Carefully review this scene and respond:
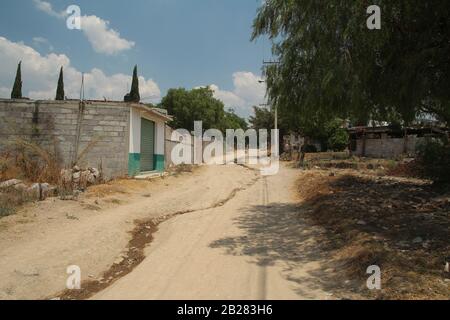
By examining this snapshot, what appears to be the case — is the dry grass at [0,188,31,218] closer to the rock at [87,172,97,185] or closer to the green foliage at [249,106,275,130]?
the rock at [87,172,97,185]

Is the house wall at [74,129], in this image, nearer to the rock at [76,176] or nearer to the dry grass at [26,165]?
the dry grass at [26,165]

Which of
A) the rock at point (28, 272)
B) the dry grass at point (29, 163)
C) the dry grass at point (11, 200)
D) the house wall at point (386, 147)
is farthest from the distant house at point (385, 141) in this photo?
the rock at point (28, 272)

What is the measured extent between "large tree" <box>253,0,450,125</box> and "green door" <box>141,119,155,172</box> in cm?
1177

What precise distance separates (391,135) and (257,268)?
86.0 feet

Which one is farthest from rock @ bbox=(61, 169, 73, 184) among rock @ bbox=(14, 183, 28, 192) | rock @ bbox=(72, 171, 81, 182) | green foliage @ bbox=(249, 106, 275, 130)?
green foliage @ bbox=(249, 106, 275, 130)

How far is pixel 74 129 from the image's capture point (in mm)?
15781

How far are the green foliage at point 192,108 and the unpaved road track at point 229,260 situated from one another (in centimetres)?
4166

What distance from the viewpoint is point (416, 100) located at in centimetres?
677

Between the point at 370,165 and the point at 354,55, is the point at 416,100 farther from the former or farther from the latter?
the point at 370,165

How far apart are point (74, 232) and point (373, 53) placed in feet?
22.1

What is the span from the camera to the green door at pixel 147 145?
18.4 meters

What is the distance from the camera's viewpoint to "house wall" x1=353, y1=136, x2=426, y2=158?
84.0 feet

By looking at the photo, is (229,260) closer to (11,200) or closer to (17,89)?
(11,200)
